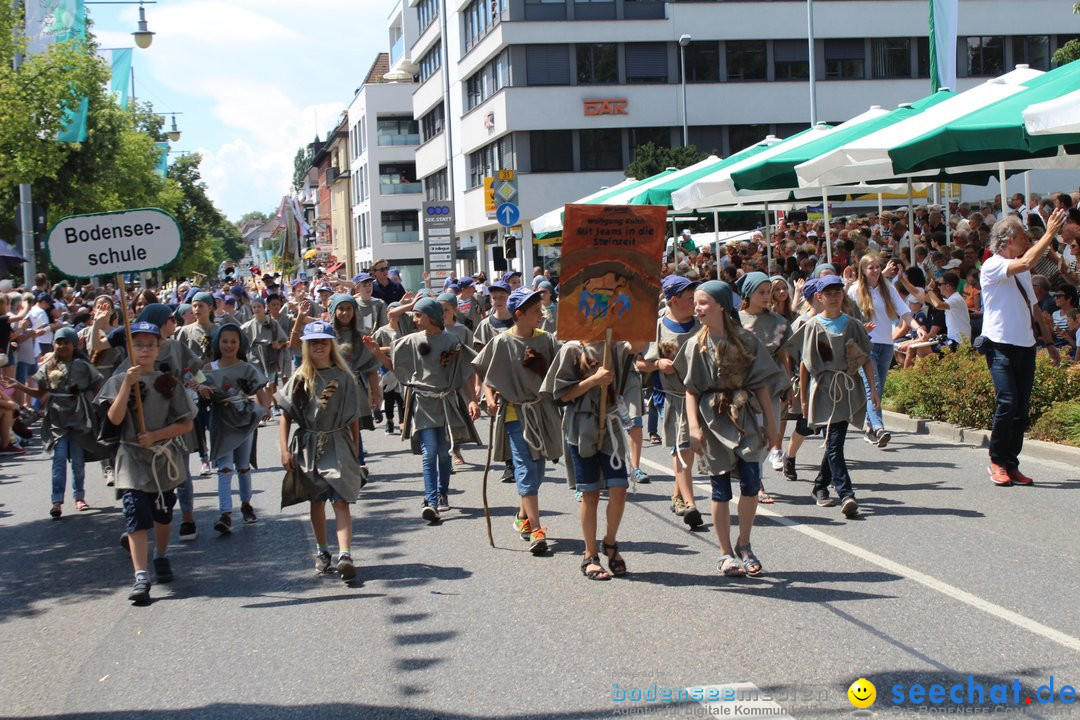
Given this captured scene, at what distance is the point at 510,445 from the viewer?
26.7ft

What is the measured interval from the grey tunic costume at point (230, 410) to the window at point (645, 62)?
37.7 m

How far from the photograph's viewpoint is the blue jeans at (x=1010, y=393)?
9328mm

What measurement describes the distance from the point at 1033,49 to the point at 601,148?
56.3ft

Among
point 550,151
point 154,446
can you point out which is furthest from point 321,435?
point 550,151

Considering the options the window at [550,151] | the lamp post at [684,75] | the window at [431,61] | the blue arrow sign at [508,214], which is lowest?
the blue arrow sign at [508,214]

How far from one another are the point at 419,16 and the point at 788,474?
185 ft

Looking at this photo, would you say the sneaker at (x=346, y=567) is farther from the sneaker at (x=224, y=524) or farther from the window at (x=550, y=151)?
the window at (x=550, y=151)

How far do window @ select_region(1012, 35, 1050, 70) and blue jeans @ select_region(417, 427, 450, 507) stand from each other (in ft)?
142

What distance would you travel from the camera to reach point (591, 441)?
706 cm

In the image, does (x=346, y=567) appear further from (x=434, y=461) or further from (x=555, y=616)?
(x=434, y=461)

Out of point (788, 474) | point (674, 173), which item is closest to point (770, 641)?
point (788, 474)

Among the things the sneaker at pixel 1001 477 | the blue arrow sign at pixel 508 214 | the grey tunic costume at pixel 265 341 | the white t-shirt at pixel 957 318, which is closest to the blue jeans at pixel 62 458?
the grey tunic costume at pixel 265 341

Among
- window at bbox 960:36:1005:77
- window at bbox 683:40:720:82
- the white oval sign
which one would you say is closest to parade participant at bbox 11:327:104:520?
the white oval sign

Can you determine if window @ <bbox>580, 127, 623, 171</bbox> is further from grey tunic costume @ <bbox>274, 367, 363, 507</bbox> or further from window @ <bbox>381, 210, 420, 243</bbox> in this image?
grey tunic costume @ <bbox>274, 367, 363, 507</bbox>
